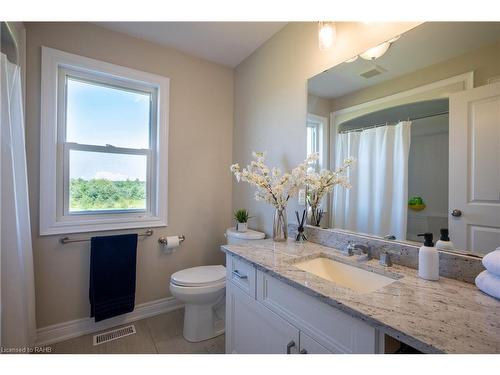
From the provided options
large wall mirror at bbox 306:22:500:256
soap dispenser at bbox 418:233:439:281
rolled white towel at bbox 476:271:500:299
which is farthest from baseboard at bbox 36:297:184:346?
rolled white towel at bbox 476:271:500:299

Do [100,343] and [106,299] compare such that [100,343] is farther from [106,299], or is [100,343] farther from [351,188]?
[351,188]

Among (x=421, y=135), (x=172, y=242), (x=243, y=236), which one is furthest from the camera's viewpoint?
(x=172, y=242)

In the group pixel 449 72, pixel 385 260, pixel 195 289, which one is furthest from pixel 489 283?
pixel 195 289

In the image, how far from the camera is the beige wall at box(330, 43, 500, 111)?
903 millimetres

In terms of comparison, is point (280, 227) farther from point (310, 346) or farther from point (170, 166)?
point (170, 166)

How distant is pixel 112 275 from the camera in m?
1.82

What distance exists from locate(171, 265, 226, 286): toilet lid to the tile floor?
0.44m

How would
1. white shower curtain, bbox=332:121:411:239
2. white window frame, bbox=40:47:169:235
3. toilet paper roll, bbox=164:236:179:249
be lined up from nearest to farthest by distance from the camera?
white shower curtain, bbox=332:121:411:239
white window frame, bbox=40:47:169:235
toilet paper roll, bbox=164:236:179:249

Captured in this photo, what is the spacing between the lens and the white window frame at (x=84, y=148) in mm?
1650

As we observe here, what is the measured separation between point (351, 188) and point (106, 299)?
200 cm

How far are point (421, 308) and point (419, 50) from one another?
114 centimetres

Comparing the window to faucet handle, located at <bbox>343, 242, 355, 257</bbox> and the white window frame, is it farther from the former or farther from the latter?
the white window frame

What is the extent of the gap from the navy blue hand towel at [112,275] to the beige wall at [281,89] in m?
1.08

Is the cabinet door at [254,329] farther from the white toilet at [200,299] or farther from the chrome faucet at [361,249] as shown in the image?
the chrome faucet at [361,249]
